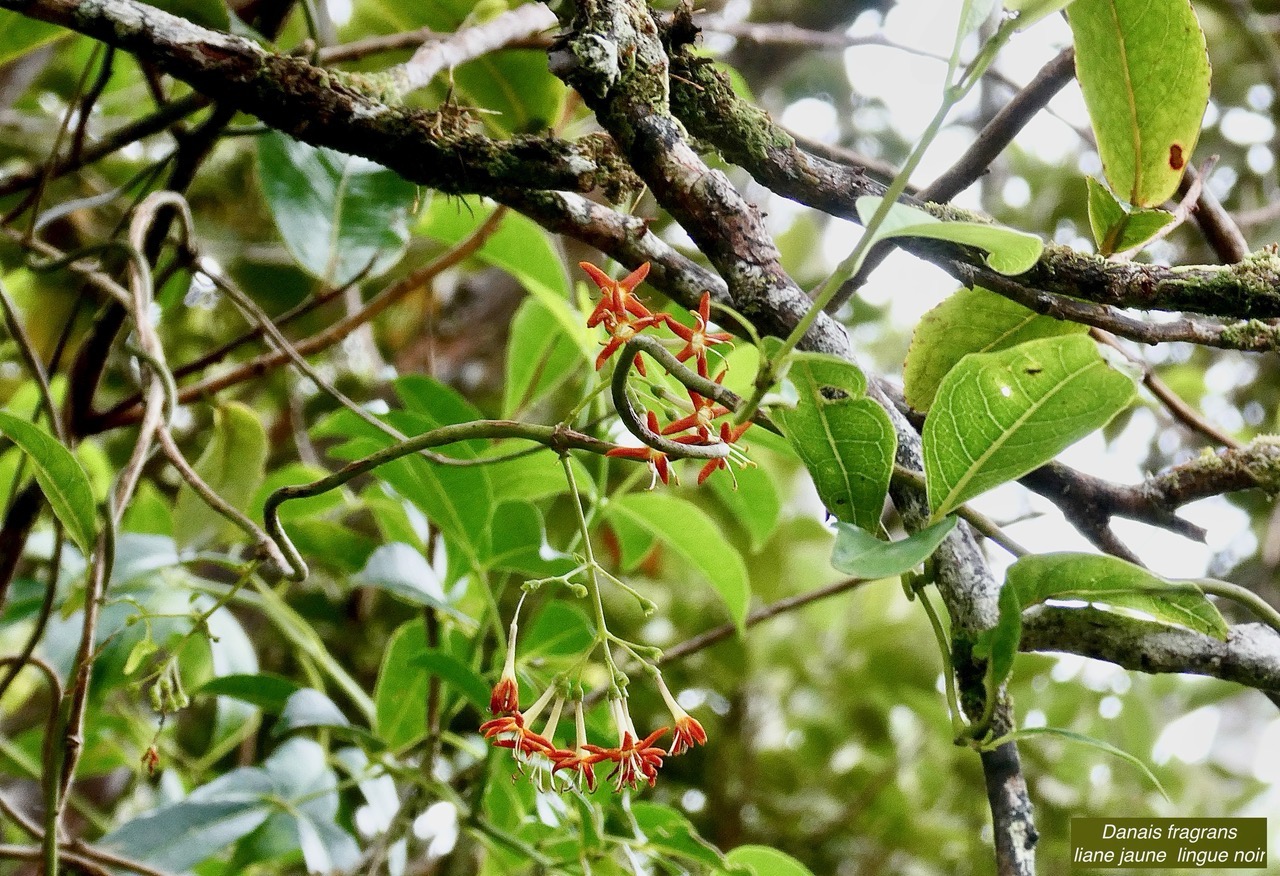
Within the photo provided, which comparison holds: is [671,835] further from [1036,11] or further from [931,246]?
[1036,11]

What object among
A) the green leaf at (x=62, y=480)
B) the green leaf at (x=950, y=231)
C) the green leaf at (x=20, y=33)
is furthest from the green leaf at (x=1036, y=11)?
the green leaf at (x=20, y=33)

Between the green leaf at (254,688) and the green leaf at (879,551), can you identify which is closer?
the green leaf at (879,551)

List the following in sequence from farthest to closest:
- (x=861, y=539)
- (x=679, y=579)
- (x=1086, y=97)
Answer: (x=679, y=579), (x=1086, y=97), (x=861, y=539)

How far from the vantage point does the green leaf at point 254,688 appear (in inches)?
32.7

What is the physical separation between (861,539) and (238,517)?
15.3 inches

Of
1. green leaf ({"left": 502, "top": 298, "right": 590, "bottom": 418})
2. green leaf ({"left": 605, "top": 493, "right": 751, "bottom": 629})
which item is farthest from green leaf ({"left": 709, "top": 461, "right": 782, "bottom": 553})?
green leaf ({"left": 502, "top": 298, "right": 590, "bottom": 418})

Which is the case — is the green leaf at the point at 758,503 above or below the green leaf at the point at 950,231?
below

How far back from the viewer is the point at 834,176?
0.53m

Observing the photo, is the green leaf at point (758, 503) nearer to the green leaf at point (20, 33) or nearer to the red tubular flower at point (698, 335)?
the red tubular flower at point (698, 335)

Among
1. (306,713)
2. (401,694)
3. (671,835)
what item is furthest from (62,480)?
(671,835)

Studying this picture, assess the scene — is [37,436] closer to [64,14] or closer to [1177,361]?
[64,14]

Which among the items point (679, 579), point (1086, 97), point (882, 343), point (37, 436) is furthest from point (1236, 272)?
point (882, 343)

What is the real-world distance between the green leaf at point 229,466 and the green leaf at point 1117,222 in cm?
75

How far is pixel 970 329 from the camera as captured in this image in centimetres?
62
